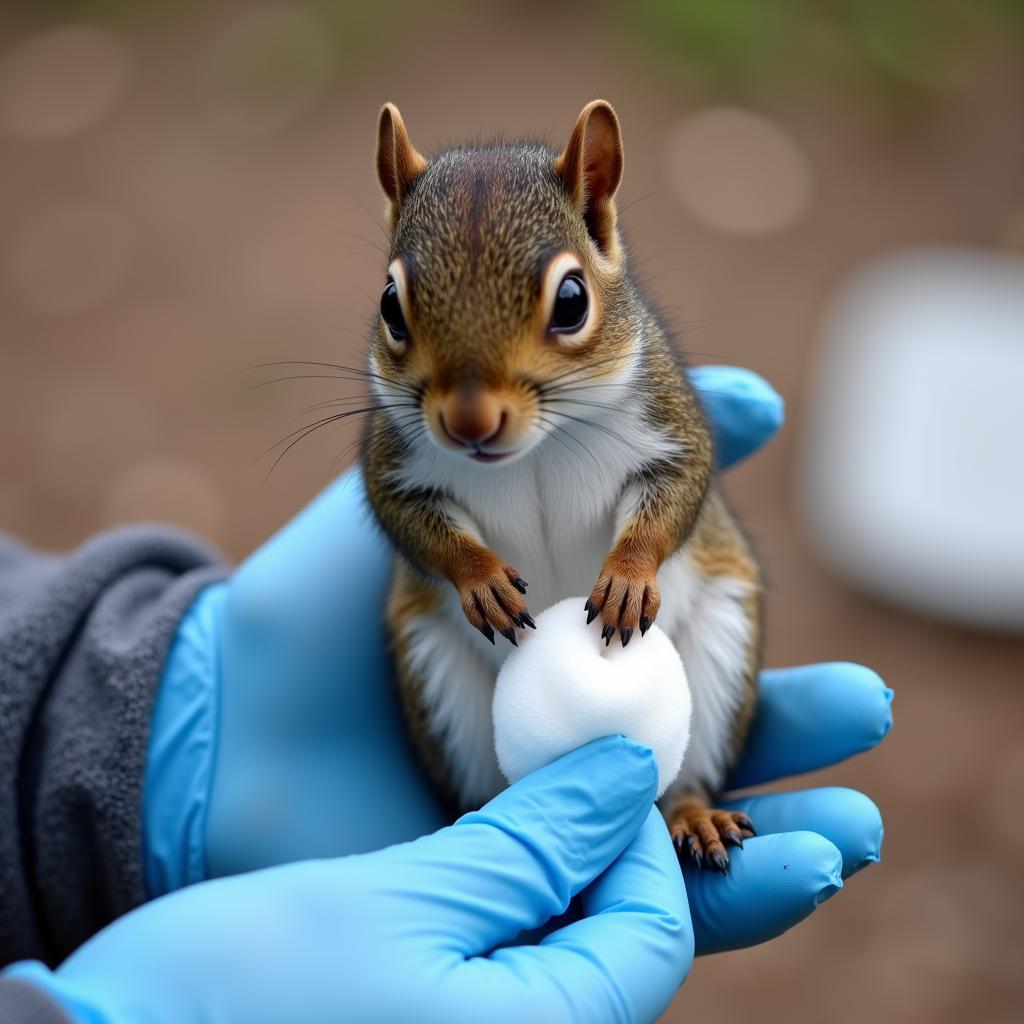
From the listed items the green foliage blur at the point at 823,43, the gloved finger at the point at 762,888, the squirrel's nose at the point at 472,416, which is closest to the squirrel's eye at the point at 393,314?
the squirrel's nose at the point at 472,416

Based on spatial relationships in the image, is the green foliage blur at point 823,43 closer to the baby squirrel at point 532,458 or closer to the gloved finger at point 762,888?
the baby squirrel at point 532,458

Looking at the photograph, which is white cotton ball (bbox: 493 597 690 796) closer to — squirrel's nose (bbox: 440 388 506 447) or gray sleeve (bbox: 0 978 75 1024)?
squirrel's nose (bbox: 440 388 506 447)

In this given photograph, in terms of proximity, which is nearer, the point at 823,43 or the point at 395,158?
the point at 395,158

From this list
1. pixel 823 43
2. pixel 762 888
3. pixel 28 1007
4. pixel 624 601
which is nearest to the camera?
pixel 28 1007

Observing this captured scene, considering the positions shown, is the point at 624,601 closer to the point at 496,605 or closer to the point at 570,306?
the point at 496,605

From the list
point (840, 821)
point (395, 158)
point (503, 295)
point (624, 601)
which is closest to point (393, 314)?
point (503, 295)
